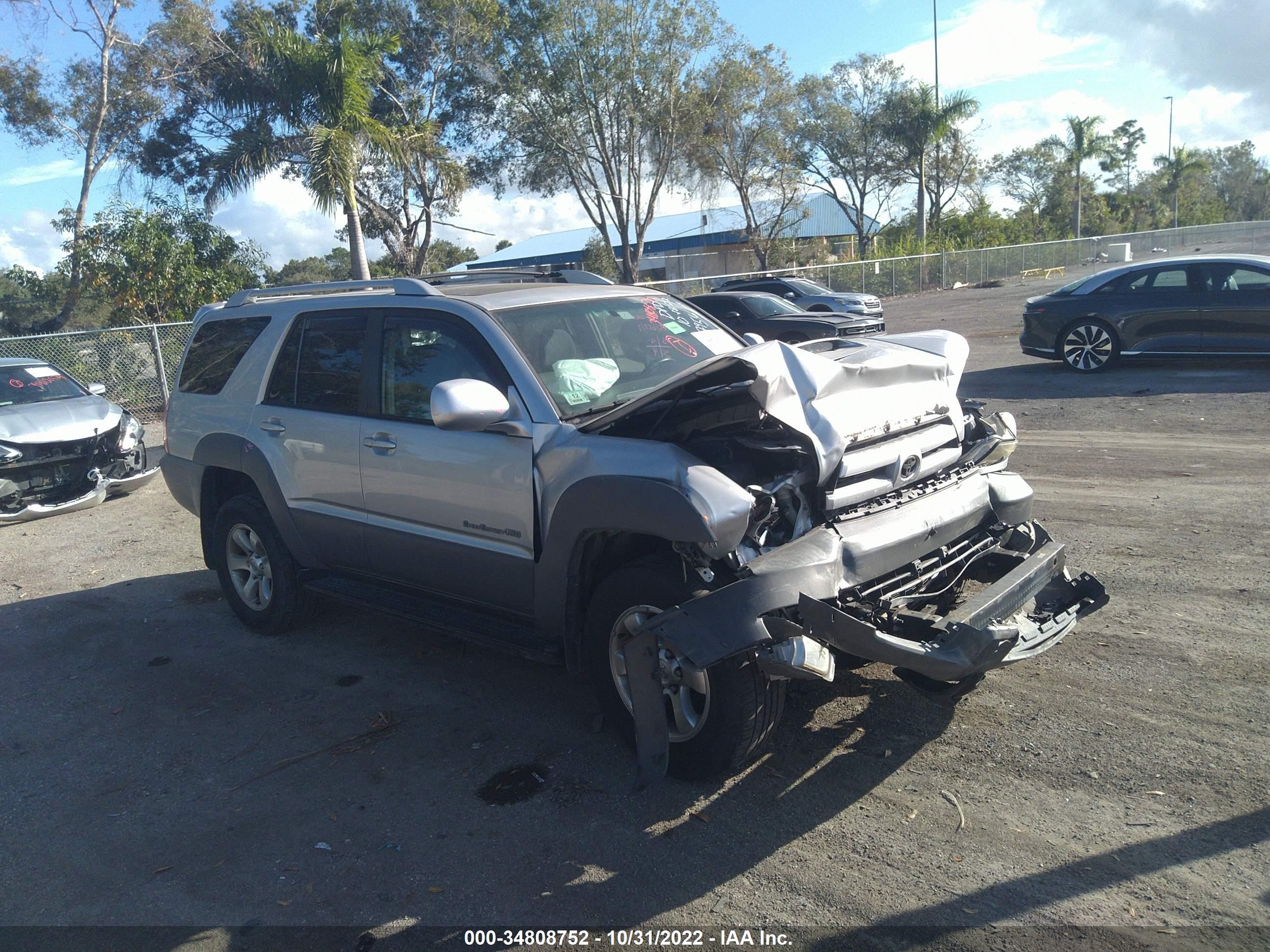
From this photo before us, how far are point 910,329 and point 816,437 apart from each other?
21513 millimetres

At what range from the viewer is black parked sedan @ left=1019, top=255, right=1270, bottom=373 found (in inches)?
476

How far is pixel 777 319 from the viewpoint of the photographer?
17703 millimetres

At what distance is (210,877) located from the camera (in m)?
3.54

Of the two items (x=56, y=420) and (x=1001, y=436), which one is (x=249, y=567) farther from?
(x=56, y=420)

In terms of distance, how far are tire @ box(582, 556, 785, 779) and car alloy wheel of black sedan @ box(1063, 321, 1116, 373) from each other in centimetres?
1147

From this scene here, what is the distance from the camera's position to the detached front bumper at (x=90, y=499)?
9.52 metres

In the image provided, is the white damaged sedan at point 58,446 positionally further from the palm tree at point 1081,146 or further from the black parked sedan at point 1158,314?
the palm tree at point 1081,146

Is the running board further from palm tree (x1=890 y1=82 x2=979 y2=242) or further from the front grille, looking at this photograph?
palm tree (x1=890 y1=82 x2=979 y2=242)

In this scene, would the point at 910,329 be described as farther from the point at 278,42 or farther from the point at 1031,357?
the point at 278,42

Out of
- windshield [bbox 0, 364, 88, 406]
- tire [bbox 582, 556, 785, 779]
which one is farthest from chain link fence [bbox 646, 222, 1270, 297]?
tire [bbox 582, 556, 785, 779]

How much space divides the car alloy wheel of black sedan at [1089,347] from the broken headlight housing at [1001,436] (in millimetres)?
9469

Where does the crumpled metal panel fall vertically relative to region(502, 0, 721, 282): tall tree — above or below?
below

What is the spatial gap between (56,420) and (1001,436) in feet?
31.0

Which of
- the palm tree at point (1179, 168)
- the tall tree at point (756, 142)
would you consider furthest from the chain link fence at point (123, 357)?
the palm tree at point (1179, 168)
